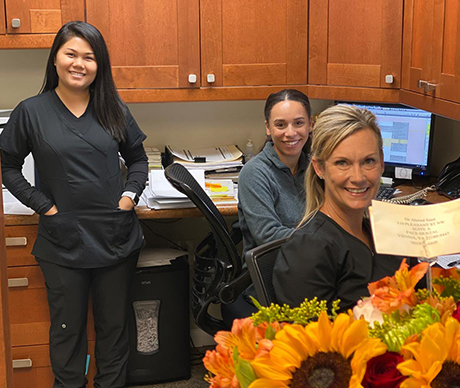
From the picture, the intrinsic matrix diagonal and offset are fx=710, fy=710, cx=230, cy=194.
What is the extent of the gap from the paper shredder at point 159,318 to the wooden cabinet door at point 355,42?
1.04 m

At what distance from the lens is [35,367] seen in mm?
2916

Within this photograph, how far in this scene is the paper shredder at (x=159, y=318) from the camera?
3022mm

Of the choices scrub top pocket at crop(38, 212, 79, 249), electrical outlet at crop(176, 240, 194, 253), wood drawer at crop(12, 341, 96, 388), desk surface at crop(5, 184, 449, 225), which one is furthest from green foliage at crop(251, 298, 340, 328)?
electrical outlet at crop(176, 240, 194, 253)

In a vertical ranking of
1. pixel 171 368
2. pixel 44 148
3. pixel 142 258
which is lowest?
pixel 171 368

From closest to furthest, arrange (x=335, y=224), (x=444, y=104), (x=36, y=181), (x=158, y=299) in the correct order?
(x=335, y=224) → (x=444, y=104) → (x=36, y=181) → (x=158, y=299)

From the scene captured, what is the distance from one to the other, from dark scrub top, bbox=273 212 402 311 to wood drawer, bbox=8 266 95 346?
1501 mm

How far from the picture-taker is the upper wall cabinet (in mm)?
2404

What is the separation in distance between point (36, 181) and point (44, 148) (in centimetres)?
35

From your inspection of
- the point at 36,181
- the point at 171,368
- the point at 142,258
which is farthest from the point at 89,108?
the point at 171,368

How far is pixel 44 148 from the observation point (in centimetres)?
253

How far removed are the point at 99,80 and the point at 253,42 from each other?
79 cm

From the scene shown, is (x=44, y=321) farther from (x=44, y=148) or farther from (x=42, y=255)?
(x=44, y=148)

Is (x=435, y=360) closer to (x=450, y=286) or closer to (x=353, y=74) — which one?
(x=450, y=286)

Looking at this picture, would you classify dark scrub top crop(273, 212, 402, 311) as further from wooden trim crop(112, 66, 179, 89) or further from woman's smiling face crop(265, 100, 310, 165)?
wooden trim crop(112, 66, 179, 89)
